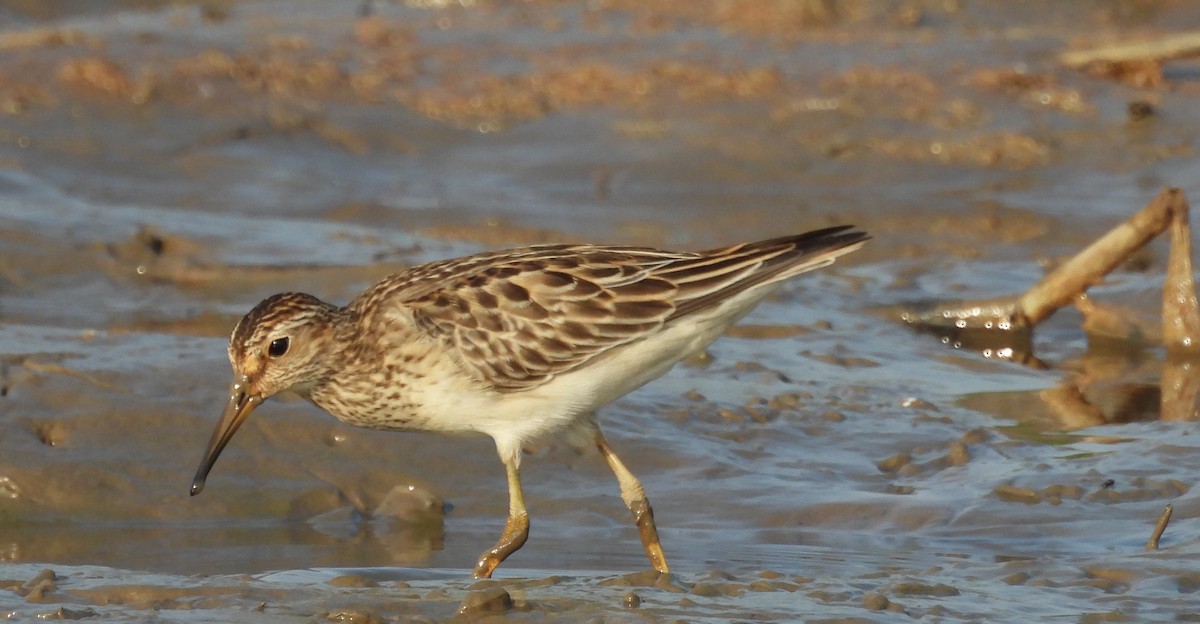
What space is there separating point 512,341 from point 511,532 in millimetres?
771

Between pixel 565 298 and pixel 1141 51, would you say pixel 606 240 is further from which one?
pixel 565 298

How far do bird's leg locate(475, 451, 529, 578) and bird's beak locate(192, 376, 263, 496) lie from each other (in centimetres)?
109

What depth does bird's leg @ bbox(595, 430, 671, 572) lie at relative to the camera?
296 inches

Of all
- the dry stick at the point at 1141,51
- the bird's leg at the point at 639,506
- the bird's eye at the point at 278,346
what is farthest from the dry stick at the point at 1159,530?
the dry stick at the point at 1141,51

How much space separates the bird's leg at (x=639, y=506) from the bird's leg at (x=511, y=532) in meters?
0.43

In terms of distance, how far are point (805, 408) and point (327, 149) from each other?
21.0 ft

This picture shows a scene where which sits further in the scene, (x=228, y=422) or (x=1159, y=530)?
(x=228, y=422)

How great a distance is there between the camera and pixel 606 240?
1314 centimetres

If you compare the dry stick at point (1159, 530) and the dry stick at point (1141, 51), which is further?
the dry stick at point (1141, 51)

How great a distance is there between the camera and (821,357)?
10562 millimetres

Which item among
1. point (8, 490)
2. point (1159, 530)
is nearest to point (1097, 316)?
point (1159, 530)

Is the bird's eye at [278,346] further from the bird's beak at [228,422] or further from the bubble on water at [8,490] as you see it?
the bubble on water at [8,490]

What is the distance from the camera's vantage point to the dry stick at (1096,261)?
1030cm

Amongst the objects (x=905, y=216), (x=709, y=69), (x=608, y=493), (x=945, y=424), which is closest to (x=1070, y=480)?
(x=945, y=424)
